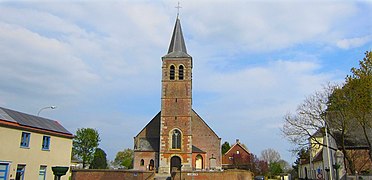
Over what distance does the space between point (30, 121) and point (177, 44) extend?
22801 mm

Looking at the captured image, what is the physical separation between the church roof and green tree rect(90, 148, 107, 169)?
21.7 meters

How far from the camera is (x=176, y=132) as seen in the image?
39.2 meters

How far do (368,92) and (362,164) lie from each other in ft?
28.5

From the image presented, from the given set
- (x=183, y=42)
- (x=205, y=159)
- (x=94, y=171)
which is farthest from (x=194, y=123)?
(x=94, y=171)

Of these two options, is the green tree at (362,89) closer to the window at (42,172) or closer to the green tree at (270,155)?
the window at (42,172)


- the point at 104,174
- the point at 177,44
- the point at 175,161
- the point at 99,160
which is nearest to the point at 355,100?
the point at 104,174

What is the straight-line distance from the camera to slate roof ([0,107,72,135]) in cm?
2392

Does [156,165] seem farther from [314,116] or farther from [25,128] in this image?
[314,116]

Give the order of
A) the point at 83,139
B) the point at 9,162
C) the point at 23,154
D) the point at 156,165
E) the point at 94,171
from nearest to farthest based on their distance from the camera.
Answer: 1. the point at 9,162
2. the point at 23,154
3. the point at 94,171
4. the point at 156,165
5. the point at 83,139

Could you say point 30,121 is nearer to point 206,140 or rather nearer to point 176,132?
point 176,132

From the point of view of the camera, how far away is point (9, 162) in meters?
22.7

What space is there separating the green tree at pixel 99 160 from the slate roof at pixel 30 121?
20.1 meters

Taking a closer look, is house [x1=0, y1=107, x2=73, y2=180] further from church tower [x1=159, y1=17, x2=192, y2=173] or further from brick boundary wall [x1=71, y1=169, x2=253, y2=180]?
church tower [x1=159, y1=17, x2=192, y2=173]

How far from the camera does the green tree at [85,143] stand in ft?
185
